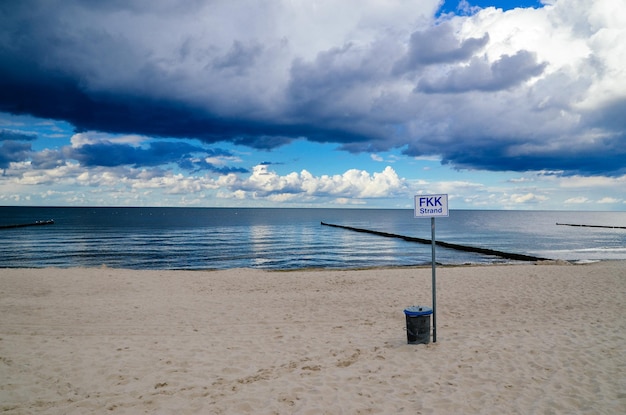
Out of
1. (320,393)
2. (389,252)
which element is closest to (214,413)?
(320,393)

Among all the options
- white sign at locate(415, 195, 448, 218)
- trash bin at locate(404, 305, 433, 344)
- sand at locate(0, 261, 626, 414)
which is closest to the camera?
sand at locate(0, 261, 626, 414)

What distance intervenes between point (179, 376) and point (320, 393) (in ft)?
8.66

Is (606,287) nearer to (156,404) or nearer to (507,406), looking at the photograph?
(507,406)

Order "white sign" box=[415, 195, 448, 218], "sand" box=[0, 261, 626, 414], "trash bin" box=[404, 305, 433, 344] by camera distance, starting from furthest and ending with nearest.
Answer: "trash bin" box=[404, 305, 433, 344] → "white sign" box=[415, 195, 448, 218] → "sand" box=[0, 261, 626, 414]

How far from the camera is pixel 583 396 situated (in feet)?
19.7

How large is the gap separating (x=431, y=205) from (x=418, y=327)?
263 cm

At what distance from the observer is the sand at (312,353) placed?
19.8 feet

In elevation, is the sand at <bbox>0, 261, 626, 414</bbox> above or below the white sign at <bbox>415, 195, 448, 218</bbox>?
below

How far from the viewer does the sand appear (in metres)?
6.04

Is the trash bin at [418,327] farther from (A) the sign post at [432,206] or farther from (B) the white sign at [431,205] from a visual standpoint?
(B) the white sign at [431,205]

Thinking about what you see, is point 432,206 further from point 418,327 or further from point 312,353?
point 312,353

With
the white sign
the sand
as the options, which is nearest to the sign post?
the white sign

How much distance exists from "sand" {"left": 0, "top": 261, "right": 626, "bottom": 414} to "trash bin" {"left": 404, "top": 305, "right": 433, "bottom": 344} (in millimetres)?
133

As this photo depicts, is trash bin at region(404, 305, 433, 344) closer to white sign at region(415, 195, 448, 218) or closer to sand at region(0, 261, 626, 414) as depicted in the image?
sand at region(0, 261, 626, 414)
